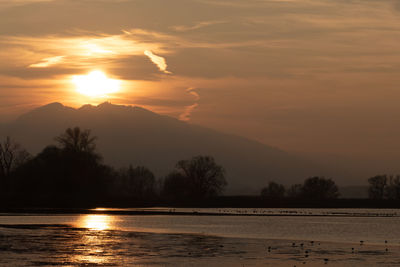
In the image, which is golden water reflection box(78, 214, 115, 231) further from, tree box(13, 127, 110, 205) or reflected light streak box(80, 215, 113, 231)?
tree box(13, 127, 110, 205)

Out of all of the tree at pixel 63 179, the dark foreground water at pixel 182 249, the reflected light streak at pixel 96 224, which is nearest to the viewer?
the dark foreground water at pixel 182 249

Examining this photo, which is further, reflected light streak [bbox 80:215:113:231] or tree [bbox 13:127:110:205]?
tree [bbox 13:127:110:205]

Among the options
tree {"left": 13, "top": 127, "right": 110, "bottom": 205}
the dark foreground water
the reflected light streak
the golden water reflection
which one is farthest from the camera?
tree {"left": 13, "top": 127, "right": 110, "bottom": 205}

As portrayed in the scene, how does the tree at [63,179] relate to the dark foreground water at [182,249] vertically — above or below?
above

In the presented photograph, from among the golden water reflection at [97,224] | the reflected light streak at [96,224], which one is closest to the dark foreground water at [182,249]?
the reflected light streak at [96,224]

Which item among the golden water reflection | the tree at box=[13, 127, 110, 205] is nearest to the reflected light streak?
the golden water reflection

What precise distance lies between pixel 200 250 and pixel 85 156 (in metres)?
111

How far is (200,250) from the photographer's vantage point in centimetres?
5619

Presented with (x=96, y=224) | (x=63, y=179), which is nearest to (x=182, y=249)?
(x=96, y=224)

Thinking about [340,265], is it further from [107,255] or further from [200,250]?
[107,255]

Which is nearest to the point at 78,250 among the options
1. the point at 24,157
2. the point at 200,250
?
the point at 200,250

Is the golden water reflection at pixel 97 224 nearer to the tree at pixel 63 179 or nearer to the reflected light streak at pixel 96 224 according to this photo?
the reflected light streak at pixel 96 224

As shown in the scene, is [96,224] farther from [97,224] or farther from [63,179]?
[63,179]

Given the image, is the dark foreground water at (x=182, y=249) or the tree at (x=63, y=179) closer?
the dark foreground water at (x=182, y=249)
